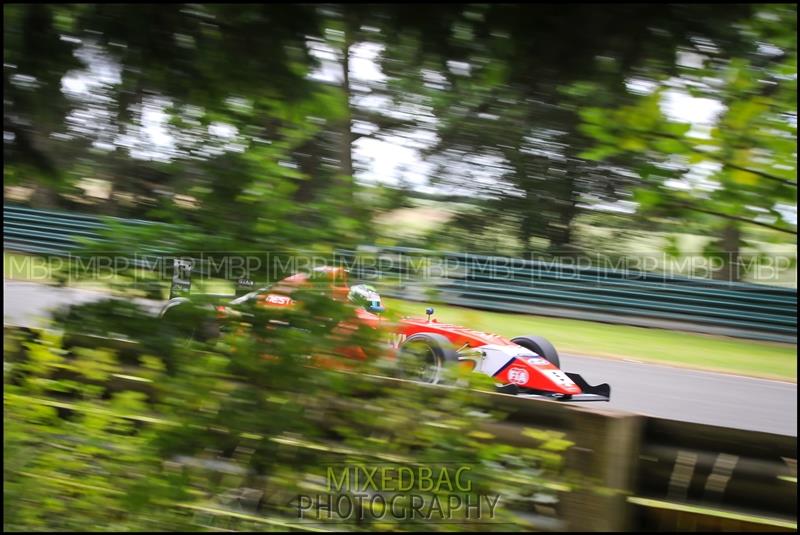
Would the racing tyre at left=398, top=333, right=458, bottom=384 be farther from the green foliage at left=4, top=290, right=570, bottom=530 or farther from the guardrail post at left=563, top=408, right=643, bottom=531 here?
the guardrail post at left=563, top=408, right=643, bottom=531

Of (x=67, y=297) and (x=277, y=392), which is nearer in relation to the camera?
(x=277, y=392)

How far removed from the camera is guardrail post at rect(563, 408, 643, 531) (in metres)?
2.50

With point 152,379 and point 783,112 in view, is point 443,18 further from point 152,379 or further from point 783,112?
point 152,379

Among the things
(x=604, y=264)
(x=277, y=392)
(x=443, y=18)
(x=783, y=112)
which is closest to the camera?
(x=443, y=18)

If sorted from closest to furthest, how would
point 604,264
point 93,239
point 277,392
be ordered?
point 277,392, point 93,239, point 604,264

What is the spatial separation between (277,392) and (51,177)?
1.02 m

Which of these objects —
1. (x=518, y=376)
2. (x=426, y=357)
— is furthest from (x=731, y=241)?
(x=518, y=376)

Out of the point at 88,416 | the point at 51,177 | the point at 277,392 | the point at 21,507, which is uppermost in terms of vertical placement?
the point at 51,177

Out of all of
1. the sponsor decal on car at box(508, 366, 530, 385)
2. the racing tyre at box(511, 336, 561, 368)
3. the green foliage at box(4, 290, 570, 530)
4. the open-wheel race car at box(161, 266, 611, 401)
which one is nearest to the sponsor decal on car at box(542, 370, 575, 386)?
the racing tyre at box(511, 336, 561, 368)

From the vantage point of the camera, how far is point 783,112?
6.23 feet

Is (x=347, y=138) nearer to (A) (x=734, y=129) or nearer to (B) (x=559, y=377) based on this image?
(A) (x=734, y=129)

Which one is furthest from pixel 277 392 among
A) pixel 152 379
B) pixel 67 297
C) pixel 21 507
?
pixel 21 507

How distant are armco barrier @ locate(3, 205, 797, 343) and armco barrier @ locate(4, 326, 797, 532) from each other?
41 centimetres

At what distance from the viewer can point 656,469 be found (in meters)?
2.77
